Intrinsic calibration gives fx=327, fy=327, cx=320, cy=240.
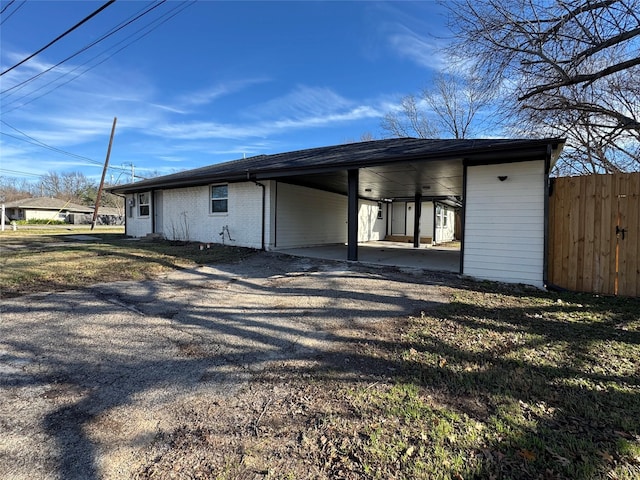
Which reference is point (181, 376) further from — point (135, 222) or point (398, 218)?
point (398, 218)

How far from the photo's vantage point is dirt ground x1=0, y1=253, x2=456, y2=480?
191cm

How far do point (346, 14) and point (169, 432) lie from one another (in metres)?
11.9

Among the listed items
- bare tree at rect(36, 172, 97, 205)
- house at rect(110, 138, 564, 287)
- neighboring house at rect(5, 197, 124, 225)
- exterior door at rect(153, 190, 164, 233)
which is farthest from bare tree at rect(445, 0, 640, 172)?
bare tree at rect(36, 172, 97, 205)

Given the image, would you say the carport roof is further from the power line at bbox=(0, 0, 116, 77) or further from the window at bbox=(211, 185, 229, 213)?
the power line at bbox=(0, 0, 116, 77)

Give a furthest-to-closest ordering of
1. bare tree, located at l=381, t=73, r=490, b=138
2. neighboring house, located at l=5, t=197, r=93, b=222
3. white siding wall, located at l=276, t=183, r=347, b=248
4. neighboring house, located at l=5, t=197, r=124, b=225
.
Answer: neighboring house, located at l=5, t=197, r=124, b=225 → neighboring house, located at l=5, t=197, r=93, b=222 → bare tree, located at l=381, t=73, r=490, b=138 → white siding wall, located at l=276, t=183, r=347, b=248

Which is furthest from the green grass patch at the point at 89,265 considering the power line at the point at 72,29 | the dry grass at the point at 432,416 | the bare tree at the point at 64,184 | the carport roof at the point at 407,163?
the bare tree at the point at 64,184

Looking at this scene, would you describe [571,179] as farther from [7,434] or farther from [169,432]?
[7,434]

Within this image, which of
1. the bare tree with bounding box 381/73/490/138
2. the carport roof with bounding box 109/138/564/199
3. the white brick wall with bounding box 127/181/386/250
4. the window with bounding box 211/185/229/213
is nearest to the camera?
the carport roof with bounding box 109/138/564/199

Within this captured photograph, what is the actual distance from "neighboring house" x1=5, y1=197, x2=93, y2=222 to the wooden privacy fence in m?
51.5

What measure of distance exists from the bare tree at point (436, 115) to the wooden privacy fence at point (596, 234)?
2013 cm

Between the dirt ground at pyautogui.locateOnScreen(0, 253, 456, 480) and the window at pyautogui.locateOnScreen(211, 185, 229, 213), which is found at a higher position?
the window at pyautogui.locateOnScreen(211, 185, 229, 213)

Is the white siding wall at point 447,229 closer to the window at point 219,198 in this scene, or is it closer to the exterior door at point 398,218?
the exterior door at point 398,218

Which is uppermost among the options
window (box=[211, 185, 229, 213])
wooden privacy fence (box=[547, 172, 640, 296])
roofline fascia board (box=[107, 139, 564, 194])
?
roofline fascia board (box=[107, 139, 564, 194])

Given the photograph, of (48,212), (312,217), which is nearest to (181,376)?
(312,217)
